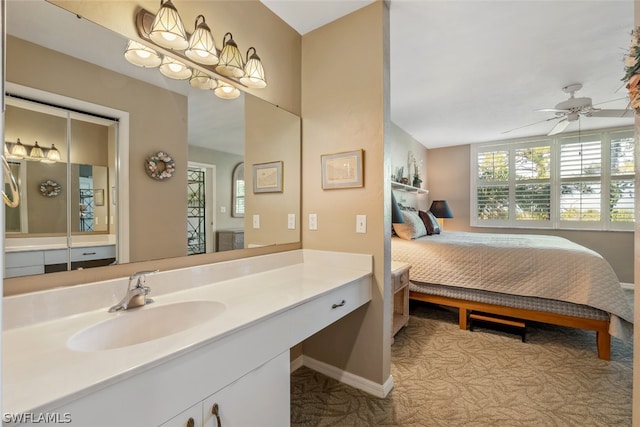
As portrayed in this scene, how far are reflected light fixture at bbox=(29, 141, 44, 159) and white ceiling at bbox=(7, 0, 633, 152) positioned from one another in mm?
383

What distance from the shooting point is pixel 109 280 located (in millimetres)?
1148

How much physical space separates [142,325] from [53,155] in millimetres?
740

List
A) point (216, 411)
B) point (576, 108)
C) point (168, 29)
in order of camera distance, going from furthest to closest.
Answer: point (576, 108) < point (168, 29) < point (216, 411)

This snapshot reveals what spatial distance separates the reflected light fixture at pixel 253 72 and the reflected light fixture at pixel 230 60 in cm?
6

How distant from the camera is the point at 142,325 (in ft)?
3.67

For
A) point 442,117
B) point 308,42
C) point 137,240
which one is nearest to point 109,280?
point 137,240

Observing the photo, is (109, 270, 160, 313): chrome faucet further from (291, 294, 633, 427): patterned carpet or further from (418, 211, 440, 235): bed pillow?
(418, 211, 440, 235): bed pillow

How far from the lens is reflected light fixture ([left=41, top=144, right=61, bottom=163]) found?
3.55 ft

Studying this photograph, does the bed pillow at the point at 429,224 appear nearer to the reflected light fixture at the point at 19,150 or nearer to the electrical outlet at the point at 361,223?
the electrical outlet at the point at 361,223

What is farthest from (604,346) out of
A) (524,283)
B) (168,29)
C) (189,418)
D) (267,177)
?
(168,29)

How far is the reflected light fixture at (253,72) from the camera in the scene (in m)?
1.70

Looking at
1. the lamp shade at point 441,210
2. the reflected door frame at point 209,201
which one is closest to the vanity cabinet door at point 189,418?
the reflected door frame at point 209,201

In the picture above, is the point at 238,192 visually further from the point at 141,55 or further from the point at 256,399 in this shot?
the point at 256,399

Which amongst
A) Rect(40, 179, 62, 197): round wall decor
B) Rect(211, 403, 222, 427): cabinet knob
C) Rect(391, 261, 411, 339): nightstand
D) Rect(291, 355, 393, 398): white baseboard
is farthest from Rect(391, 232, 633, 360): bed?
Rect(40, 179, 62, 197): round wall decor
